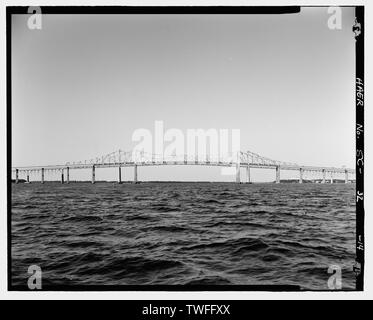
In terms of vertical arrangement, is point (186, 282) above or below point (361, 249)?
below

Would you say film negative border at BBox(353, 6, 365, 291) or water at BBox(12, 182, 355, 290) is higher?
film negative border at BBox(353, 6, 365, 291)

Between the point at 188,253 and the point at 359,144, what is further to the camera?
the point at 188,253

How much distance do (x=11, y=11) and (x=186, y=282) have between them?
4.21 m

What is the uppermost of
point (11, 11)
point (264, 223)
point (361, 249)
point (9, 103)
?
point (11, 11)

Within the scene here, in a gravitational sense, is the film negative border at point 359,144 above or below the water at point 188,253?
above

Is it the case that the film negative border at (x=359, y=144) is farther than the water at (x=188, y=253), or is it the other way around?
the water at (x=188, y=253)

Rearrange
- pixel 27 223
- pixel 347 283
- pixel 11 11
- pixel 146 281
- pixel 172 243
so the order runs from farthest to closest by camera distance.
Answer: pixel 27 223 → pixel 172 243 → pixel 146 281 → pixel 347 283 → pixel 11 11

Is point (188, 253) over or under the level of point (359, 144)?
under

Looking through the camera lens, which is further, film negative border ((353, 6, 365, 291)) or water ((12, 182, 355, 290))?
water ((12, 182, 355, 290))
